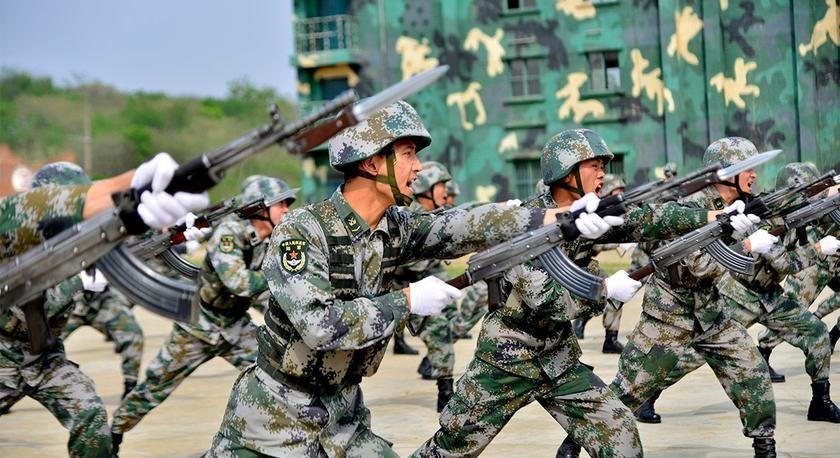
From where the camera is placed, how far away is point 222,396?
1252 centimetres

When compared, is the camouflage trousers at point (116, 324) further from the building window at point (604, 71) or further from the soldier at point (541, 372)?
the building window at point (604, 71)

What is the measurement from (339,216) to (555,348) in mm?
1847

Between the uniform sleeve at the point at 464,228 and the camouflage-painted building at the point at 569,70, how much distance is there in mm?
20736

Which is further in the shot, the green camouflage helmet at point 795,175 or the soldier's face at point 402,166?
the green camouflage helmet at point 795,175

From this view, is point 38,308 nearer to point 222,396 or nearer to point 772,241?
point 772,241

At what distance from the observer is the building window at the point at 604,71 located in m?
30.8

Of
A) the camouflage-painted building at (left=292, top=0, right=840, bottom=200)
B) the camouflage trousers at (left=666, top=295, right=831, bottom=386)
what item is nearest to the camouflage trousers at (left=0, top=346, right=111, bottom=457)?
the camouflage trousers at (left=666, top=295, right=831, bottom=386)

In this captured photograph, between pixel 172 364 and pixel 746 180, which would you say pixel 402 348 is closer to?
pixel 172 364

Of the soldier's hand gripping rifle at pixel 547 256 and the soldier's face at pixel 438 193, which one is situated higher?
the soldier's hand gripping rifle at pixel 547 256

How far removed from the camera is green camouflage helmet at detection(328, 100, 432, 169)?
5582 millimetres

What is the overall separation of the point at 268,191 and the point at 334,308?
5.39m

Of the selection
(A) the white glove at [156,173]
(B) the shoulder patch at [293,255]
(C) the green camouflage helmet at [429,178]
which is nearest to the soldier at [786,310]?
(C) the green camouflage helmet at [429,178]

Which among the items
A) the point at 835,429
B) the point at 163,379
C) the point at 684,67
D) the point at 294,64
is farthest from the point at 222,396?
the point at 294,64

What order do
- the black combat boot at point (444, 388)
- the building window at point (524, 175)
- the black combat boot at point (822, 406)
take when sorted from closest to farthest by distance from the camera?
1. the black combat boot at point (822, 406)
2. the black combat boot at point (444, 388)
3. the building window at point (524, 175)
